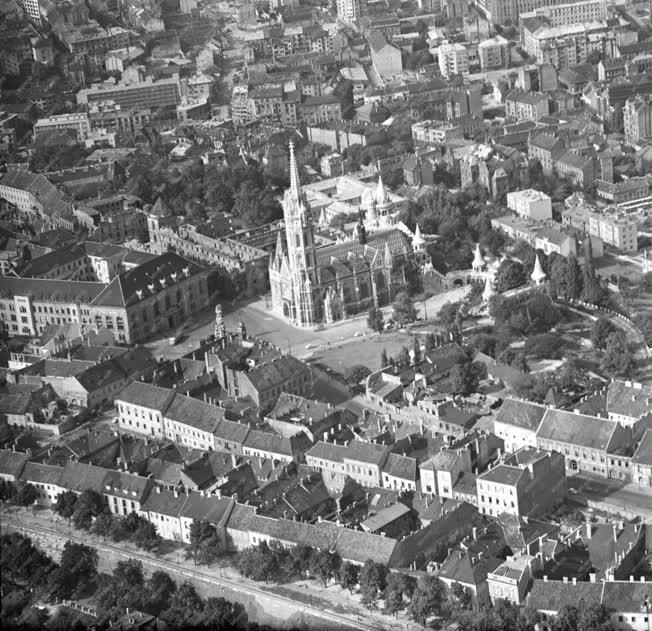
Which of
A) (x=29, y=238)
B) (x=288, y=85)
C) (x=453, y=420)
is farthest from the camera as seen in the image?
(x=288, y=85)

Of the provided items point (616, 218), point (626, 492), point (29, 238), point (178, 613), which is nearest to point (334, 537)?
point (178, 613)

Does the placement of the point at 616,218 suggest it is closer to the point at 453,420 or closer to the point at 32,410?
the point at 453,420

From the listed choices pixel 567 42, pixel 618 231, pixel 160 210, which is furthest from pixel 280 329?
pixel 567 42

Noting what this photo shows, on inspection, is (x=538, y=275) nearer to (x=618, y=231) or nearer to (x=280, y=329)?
(x=618, y=231)

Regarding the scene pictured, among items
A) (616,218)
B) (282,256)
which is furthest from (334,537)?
(616,218)

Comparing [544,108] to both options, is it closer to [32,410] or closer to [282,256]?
[282,256]

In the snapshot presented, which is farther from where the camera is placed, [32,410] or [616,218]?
[616,218]

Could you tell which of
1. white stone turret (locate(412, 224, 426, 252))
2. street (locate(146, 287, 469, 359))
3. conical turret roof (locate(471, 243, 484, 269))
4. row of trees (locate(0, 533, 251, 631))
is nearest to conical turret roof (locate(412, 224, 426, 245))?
white stone turret (locate(412, 224, 426, 252))

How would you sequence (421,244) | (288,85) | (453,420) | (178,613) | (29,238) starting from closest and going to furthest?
(178,613) < (453,420) < (421,244) < (29,238) < (288,85)
